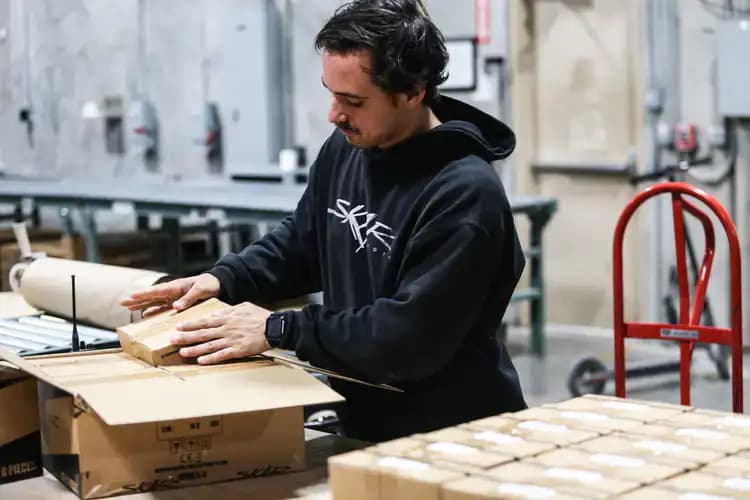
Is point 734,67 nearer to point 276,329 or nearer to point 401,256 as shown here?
point 401,256

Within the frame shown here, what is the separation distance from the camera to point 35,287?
271cm

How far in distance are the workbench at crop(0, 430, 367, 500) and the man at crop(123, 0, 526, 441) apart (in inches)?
7.8

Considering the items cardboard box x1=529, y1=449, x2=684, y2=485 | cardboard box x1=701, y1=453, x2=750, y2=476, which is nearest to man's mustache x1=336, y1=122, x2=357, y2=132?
cardboard box x1=529, y1=449, x2=684, y2=485

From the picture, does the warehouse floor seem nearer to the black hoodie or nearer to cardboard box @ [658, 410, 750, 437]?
the black hoodie

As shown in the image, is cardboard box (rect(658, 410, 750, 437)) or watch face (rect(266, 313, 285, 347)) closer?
cardboard box (rect(658, 410, 750, 437))

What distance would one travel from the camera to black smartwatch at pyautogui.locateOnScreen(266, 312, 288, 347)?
1.89m

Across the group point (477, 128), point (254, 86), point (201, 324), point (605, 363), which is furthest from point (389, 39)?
point (254, 86)

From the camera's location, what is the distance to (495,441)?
144cm

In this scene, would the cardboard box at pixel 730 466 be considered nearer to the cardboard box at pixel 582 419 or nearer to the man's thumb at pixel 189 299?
the cardboard box at pixel 582 419

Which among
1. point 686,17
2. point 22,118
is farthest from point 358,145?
point 22,118

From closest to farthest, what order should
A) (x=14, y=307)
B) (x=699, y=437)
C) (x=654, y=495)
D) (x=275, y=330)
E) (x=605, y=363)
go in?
(x=654, y=495) → (x=699, y=437) → (x=275, y=330) → (x=14, y=307) → (x=605, y=363)

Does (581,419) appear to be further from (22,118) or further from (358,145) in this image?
(22,118)

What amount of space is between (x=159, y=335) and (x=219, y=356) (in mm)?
141

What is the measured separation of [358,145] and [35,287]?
1.07 metres
